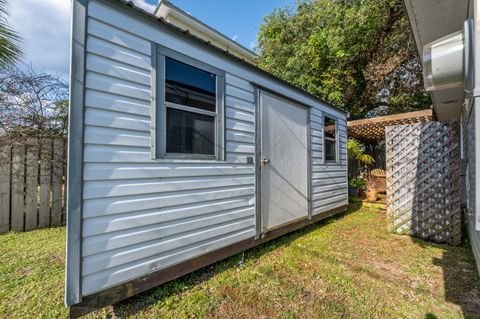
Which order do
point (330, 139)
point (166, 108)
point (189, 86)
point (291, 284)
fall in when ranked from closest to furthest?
point (166, 108)
point (291, 284)
point (189, 86)
point (330, 139)

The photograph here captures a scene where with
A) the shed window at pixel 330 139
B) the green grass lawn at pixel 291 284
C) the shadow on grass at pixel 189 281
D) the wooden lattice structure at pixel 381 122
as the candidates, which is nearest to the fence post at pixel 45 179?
the green grass lawn at pixel 291 284

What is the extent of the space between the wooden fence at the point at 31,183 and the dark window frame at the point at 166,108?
3074 mm

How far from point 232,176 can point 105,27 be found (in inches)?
82.4

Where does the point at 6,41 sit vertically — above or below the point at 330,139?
above

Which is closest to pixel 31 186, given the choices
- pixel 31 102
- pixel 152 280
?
pixel 31 102

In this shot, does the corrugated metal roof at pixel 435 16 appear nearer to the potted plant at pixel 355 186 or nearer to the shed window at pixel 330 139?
the shed window at pixel 330 139

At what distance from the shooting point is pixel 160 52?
2.35 metres

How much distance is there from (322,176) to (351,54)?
614 cm

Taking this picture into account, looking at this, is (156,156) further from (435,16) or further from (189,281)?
(435,16)

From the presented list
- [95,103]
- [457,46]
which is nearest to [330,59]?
[457,46]

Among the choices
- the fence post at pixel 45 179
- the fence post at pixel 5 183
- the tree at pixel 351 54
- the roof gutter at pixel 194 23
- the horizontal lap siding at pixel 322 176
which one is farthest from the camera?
the tree at pixel 351 54

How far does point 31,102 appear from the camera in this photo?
168 inches

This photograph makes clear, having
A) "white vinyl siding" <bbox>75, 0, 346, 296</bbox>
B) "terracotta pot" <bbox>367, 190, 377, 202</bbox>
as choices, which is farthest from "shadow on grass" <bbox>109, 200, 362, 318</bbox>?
"terracotta pot" <bbox>367, 190, 377, 202</bbox>

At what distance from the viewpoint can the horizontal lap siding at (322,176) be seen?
469 cm
